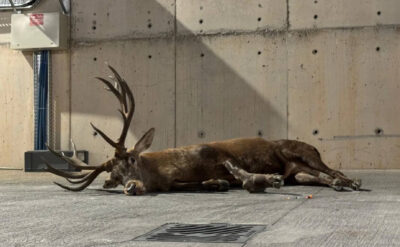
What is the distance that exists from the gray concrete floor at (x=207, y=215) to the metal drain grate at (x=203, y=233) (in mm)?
91

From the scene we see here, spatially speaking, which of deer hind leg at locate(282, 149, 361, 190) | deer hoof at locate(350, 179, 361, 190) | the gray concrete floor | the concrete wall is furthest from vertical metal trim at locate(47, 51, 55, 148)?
deer hoof at locate(350, 179, 361, 190)

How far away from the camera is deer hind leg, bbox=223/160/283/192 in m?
6.68

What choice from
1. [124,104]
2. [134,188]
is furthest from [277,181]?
[124,104]

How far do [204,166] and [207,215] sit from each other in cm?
233

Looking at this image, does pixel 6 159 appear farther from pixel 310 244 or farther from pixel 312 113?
pixel 310 244

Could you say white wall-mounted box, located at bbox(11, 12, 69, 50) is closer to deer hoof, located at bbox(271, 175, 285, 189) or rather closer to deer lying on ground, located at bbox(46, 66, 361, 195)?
deer lying on ground, located at bbox(46, 66, 361, 195)

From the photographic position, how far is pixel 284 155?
7.86m

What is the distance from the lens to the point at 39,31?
40.4 ft

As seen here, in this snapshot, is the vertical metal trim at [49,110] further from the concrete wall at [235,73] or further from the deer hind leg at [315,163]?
the deer hind leg at [315,163]

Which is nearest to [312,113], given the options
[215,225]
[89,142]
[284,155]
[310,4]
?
[310,4]

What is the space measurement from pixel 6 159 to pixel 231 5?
5101 mm

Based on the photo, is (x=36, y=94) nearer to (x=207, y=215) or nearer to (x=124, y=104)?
(x=124, y=104)

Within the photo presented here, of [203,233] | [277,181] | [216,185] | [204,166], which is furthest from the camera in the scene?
[204,166]

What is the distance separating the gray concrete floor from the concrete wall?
339 centimetres
